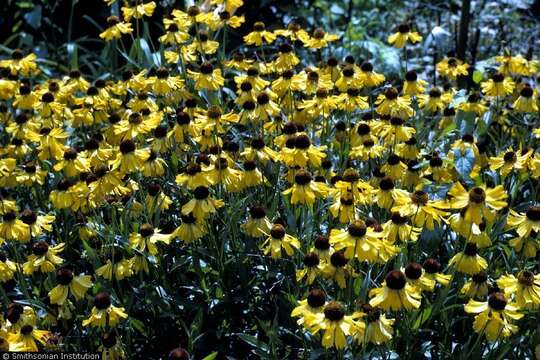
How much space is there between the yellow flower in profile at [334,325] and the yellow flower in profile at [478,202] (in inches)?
16.5

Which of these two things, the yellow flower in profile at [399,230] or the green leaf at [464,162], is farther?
the green leaf at [464,162]

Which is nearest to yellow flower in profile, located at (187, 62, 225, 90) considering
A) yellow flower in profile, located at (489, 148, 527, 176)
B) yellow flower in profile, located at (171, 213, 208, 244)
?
yellow flower in profile, located at (171, 213, 208, 244)

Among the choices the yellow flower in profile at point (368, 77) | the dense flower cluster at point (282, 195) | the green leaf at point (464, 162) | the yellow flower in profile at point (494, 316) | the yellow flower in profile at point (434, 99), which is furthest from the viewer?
the yellow flower in profile at point (434, 99)

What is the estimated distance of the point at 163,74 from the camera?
9.35 ft

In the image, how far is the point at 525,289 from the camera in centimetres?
202

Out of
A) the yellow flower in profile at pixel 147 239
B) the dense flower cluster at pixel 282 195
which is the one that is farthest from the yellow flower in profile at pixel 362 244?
the yellow flower in profile at pixel 147 239

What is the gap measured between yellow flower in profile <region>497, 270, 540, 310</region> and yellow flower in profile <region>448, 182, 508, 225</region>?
0.59ft

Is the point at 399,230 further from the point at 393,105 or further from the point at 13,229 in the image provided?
the point at 13,229

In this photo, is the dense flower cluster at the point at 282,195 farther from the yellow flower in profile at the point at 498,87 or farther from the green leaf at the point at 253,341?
the green leaf at the point at 253,341

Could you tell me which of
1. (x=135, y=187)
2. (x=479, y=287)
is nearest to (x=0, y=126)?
(x=135, y=187)

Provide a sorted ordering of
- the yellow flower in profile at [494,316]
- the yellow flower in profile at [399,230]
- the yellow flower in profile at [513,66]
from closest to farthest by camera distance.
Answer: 1. the yellow flower in profile at [494,316]
2. the yellow flower in profile at [399,230]
3. the yellow flower in profile at [513,66]

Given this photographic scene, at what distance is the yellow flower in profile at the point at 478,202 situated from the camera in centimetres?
201

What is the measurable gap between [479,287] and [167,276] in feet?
3.17

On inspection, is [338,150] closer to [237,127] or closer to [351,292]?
[237,127]
